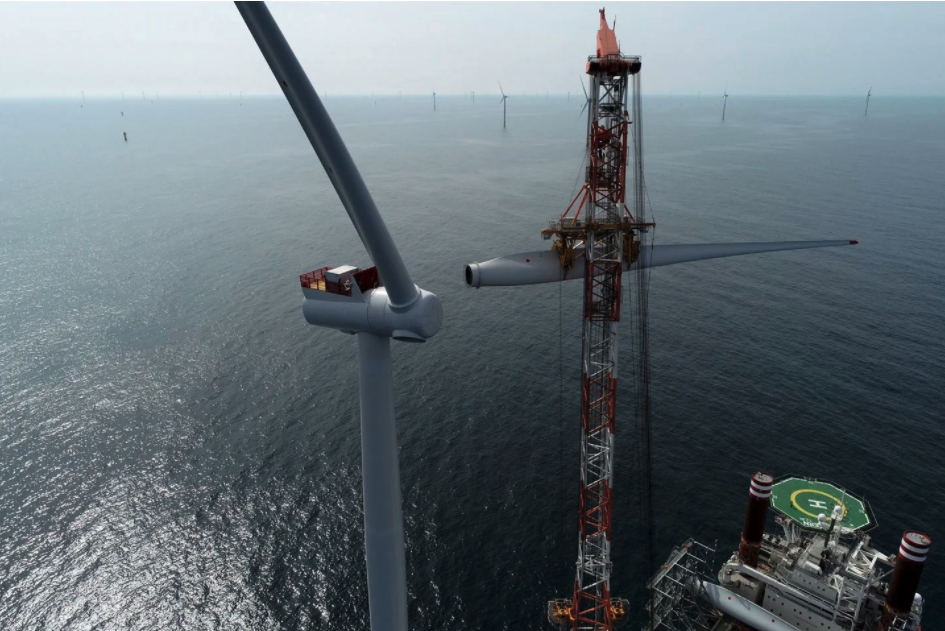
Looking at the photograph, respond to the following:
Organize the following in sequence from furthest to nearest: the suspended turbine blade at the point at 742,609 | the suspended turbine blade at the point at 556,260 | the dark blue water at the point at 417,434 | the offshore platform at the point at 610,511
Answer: the dark blue water at the point at 417,434 < the suspended turbine blade at the point at 742,609 < the offshore platform at the point at 610,511 < the suspended turbine blade at the point at 556,260

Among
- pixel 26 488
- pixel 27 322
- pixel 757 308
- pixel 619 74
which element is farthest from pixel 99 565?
pixel 757 308

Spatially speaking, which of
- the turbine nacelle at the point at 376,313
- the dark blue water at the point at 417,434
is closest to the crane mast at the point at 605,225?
the turbine nacelle at the point at 376,313

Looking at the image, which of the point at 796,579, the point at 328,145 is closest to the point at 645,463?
the point at 796,579

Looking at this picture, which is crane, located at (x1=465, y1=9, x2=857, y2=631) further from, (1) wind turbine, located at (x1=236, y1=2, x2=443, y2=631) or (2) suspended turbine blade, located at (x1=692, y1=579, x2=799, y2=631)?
(2) suspended turbine blade, located at (x1=692, y1=579, x2=799, y2=631)

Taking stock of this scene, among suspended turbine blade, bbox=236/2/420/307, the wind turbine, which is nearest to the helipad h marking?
the wind turbine

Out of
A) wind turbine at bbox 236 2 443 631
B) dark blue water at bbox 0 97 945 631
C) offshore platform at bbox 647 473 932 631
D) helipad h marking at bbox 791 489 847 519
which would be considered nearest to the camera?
wind turbine at bbox 236 2 443 631

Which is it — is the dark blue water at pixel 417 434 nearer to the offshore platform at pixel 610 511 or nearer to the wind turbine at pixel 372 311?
the offshore platform at pixel 610 511
